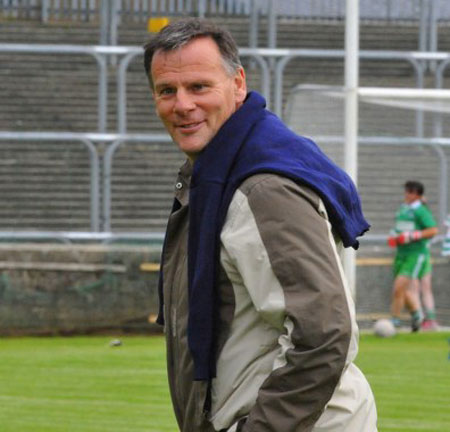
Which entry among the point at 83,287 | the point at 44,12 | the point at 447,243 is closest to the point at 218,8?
the point at 44,12

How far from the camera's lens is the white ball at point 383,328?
1523cm

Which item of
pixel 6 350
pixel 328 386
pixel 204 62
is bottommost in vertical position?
pixel 6 350

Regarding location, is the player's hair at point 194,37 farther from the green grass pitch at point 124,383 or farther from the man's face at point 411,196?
the man's face at point 411,196

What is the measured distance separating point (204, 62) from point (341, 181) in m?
0.38

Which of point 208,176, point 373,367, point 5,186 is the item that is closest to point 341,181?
point 208,176

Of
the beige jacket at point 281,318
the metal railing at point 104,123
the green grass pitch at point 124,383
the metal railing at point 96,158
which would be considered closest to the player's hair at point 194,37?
the beige jacket at point 281,318

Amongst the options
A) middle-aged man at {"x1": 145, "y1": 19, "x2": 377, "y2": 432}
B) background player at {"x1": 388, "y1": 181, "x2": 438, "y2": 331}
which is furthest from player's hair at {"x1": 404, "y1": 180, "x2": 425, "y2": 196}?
middle-aged man at {"x1": 145, "y1": 19, "x2": 377, "y2": 432}

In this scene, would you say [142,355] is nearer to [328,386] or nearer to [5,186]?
[5,186]

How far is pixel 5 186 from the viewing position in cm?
1797

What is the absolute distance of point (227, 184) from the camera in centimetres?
294

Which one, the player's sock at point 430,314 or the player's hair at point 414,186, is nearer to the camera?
the player's hair at point 414,186

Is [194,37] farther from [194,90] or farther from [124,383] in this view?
[124,383]

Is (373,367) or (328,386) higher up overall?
(328,386)

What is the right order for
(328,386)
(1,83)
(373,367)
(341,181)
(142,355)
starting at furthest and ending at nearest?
(1,83)
(142,355)
(373,367)
(341,181)
(328,386)
